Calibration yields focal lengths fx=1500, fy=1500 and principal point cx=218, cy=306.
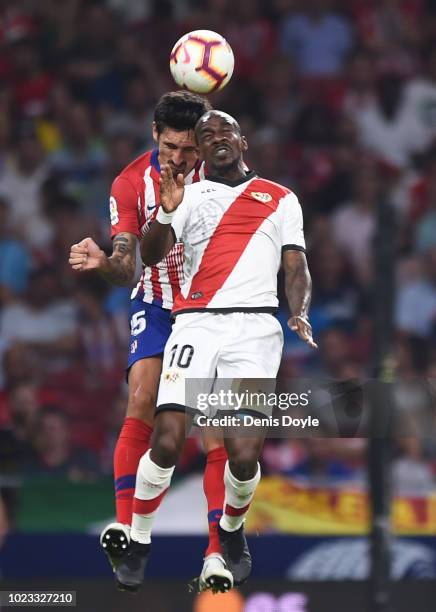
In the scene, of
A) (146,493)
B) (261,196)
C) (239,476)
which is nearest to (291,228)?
(261,196)

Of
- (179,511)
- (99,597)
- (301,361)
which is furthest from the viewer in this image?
(301,361)

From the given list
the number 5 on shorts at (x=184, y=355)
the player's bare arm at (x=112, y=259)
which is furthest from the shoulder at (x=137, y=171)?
the number 5 on shorts at (x=184, y=355)

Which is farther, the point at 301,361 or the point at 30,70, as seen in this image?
the point at 30,70

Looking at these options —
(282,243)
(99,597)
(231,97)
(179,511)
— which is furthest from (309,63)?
(282,243)

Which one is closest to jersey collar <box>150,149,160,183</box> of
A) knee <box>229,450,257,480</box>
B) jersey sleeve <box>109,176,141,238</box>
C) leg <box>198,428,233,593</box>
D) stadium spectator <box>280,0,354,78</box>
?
jersey sleeve <box>109,176,141,238</box>

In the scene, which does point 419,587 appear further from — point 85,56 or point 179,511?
point 85,56

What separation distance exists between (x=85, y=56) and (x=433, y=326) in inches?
168

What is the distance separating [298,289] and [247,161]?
599 centimetres

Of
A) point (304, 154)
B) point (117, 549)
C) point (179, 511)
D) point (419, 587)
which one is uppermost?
point (304, 154)

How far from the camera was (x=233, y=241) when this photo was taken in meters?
7.10

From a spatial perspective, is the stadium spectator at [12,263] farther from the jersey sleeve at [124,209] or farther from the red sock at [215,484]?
the red sock at [215,484]

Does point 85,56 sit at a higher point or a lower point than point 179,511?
higher

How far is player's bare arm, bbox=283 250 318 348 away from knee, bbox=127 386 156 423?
2.99ft

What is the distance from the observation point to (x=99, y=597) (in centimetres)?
972
